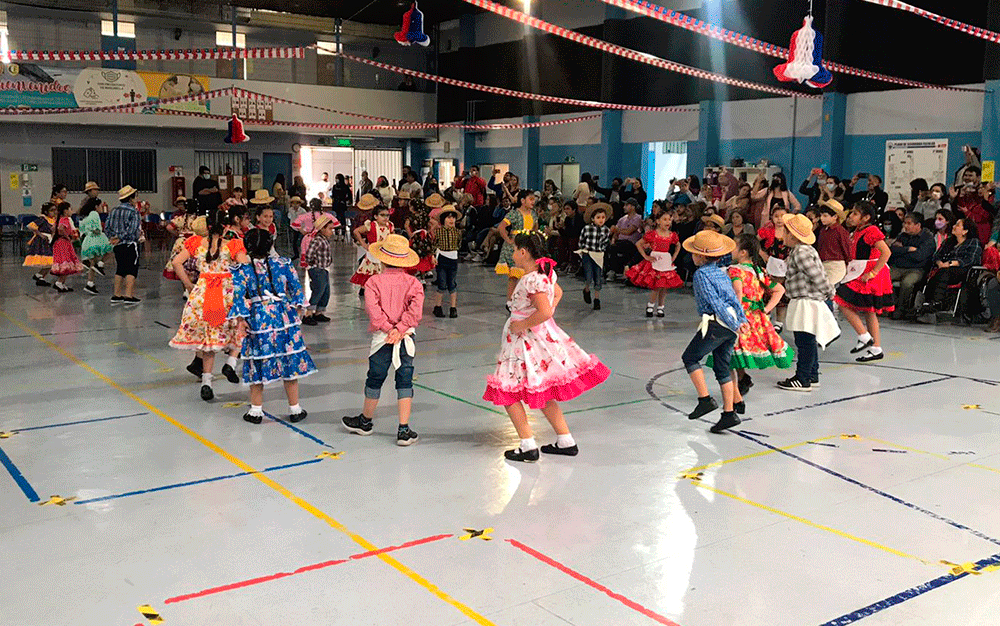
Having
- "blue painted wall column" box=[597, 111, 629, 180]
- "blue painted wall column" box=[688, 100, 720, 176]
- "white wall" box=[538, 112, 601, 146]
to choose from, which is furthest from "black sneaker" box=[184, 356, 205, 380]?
"white wall" box=[538, 112, 601, 146]

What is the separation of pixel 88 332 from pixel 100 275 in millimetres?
6897

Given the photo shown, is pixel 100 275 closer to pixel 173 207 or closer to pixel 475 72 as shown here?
pixel 173 207

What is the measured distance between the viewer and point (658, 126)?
24188 millimetres

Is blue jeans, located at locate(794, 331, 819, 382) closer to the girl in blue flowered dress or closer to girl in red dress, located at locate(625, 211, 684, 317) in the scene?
girl in red dress, located at locate(625, 211, 684, 317)

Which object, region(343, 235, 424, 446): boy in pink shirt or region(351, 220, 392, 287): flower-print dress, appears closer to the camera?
region(343, 235, 424, 446): boy in pink shirt

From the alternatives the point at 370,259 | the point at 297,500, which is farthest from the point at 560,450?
the point at 370,259

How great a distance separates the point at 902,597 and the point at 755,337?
12.7 ft

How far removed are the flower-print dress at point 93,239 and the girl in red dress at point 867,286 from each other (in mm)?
11203

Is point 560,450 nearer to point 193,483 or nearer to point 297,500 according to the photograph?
point 297,500

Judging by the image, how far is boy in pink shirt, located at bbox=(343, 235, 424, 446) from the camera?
6828 mm

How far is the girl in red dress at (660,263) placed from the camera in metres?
13.2

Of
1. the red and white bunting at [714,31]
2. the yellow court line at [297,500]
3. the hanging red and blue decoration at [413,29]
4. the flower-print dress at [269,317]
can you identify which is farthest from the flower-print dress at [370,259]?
the flower-print dress at [269,317]

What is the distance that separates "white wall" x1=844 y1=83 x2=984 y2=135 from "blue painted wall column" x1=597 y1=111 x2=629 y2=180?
6.78m

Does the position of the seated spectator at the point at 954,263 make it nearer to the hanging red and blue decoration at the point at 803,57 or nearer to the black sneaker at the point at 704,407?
the hanging red and blue decoration at the point at 803,57
